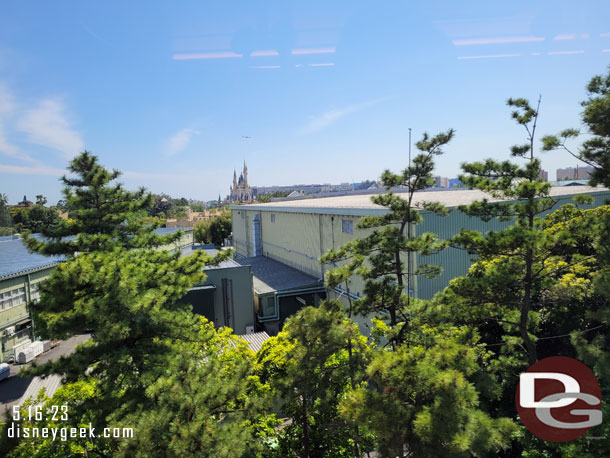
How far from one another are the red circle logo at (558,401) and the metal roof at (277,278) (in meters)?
13.9

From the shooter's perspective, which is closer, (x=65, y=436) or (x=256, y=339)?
(x=65, y=436)

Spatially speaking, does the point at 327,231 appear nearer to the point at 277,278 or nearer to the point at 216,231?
the point at 277,278

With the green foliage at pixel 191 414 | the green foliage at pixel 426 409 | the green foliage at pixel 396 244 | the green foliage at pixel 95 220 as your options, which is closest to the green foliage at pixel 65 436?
the green foliage at pixel 191 414

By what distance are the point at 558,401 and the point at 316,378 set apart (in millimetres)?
4661

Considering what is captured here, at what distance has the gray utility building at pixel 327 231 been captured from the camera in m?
14.7

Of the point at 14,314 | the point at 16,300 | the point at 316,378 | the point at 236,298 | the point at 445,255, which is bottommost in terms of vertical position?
the point at 14,314

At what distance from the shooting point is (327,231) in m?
20.3

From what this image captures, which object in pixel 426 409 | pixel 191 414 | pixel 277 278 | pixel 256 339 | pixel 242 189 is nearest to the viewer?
pixel 426 409

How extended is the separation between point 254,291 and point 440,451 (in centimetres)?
1714

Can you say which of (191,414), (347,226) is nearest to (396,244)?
(191,414)

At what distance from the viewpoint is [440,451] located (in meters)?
4.80

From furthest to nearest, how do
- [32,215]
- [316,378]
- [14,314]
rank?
[32,215] → [14,314] → [316,378]

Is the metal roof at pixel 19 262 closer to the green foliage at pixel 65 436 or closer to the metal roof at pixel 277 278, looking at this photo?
the metal roof at pixel 277 278

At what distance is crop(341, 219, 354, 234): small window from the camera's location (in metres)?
17.8
